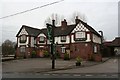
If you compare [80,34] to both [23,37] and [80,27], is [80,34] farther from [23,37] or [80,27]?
[23,37]

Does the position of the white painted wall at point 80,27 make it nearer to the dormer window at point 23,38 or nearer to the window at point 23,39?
the dormer window at point 23,38

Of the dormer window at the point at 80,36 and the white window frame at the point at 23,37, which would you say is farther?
the white window frame at the point at 23,37

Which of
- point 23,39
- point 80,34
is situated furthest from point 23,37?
point 80,34

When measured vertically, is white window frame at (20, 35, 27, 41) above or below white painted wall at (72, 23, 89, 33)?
below

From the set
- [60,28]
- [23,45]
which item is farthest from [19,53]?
[60,28]

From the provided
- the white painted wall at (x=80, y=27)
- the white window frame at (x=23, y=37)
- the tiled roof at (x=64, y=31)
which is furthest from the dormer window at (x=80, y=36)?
the white window frame at (x=23, y=37)

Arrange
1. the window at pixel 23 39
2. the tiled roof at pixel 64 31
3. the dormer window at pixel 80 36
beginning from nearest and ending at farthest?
the dormer window at pixel 80 36 → the tiled roof at pixel 64 31 → the window at pixel 23 39

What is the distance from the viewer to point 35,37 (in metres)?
50.9

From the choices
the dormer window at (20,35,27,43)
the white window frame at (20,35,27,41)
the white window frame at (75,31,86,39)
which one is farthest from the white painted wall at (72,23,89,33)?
the white window frame at (20,35,27,41)

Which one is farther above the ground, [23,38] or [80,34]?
[80,34]

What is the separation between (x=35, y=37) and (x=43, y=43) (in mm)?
2563

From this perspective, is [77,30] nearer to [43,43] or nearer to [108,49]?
[43,43]

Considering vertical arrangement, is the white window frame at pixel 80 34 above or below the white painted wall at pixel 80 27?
below

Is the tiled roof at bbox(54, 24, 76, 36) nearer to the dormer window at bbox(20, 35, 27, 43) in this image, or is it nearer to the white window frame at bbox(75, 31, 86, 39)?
the white window frame at bbox(75, 31, 86, 39)
